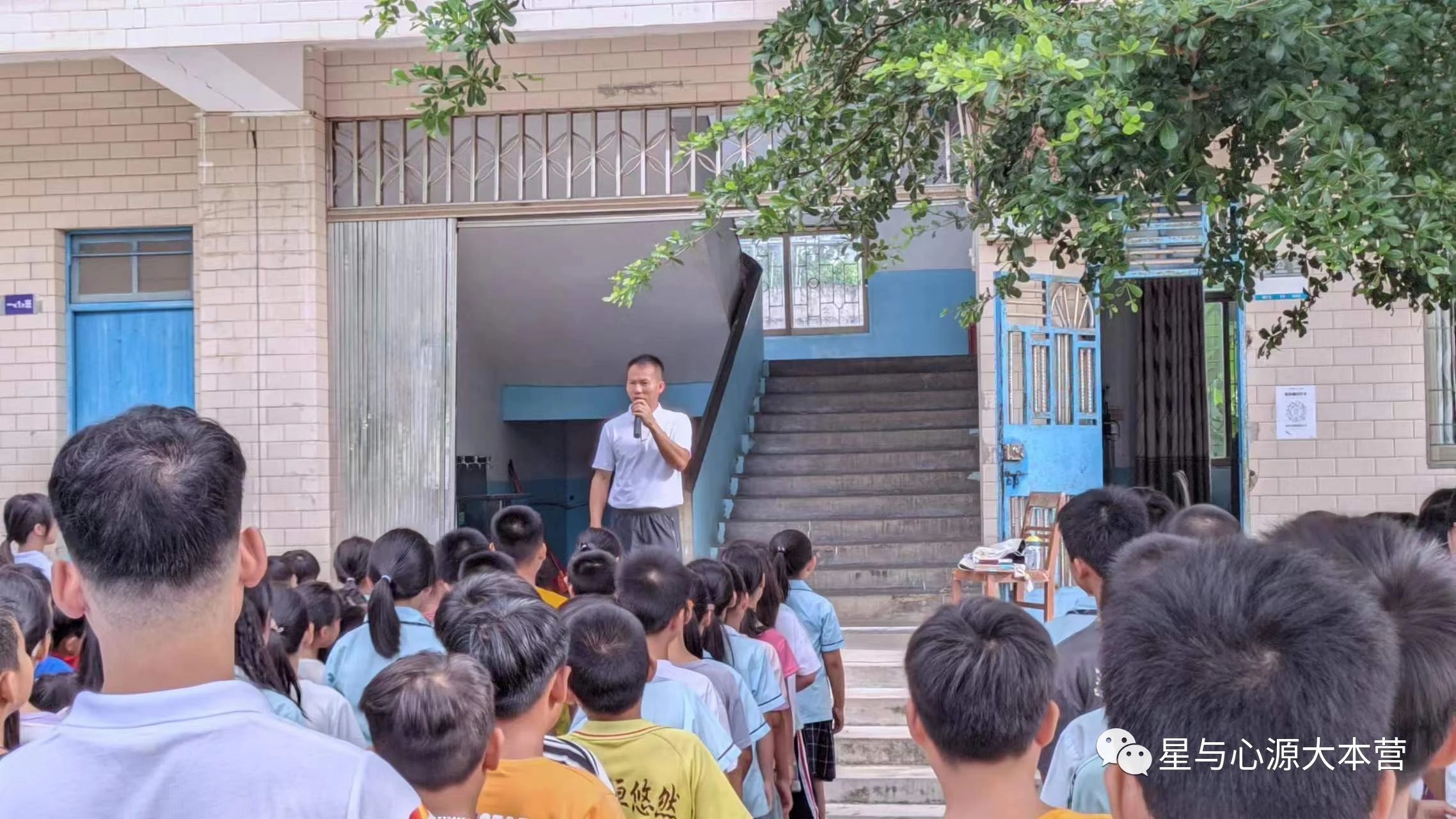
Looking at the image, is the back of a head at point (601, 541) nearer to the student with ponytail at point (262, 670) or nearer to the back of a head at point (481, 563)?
the back of a head at point (481, 563)

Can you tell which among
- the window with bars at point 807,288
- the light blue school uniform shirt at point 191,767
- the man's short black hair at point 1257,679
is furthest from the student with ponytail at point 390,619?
the window with bars at point 807,288

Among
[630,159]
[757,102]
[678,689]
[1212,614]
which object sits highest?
[630,159]

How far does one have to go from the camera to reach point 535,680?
2340 millimetres

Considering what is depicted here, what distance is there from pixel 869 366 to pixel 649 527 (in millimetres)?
5317

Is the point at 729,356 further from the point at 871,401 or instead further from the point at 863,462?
the point at 871,401

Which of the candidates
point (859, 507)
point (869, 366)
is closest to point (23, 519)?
point (859, 507)

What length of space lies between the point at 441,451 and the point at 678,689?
4.92 m

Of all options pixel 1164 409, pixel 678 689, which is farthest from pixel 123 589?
pixel 1164 409

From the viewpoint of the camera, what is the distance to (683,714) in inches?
115

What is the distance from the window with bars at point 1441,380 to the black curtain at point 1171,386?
554cm

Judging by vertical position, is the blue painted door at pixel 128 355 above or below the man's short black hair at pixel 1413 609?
above

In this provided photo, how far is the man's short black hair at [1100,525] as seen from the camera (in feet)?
10.2

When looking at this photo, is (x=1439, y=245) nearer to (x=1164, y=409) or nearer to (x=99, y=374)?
(x=99, y=374)

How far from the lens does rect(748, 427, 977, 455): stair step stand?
1016 centimetres
